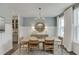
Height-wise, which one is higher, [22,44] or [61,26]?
[61,26]

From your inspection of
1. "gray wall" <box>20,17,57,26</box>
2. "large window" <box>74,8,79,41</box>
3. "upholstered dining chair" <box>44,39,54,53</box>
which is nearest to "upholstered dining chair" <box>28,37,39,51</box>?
"upholstered dining chair" <box>44,39,54,53</box>

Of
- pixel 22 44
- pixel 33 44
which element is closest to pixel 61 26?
pixel 33 44

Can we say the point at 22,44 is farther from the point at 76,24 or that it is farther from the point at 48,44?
the point at 76,24

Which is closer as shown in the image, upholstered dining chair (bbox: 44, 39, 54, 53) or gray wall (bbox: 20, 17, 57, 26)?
upholstered dining chair (bbox: 44, 39, 54, 53)

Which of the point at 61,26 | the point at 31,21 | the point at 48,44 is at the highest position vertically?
the point at 31,21

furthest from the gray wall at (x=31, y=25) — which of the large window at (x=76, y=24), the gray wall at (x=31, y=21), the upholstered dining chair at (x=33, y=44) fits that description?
the large window at (x=76, y=24)

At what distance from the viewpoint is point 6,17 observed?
427 cm

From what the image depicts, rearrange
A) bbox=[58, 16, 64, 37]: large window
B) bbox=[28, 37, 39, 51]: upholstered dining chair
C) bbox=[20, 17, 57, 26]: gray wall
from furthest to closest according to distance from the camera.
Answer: bbox=[20, 17, 57, 26]: gray wall, bbox=[28, 37, 39, 51]: upholstered dining chair, bbox=[58, 16, 64, 37]: large window

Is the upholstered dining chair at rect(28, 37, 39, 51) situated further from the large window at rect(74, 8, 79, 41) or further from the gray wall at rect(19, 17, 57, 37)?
the large window at rect(74, 8, 79, 41)

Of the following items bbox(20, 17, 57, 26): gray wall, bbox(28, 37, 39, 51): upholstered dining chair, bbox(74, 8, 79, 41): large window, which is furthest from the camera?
bbox(20, 17, 57, 26): gray wall

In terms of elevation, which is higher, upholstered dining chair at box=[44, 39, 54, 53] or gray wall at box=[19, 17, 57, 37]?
gray wall at box=[19, 17, 57, 37]
